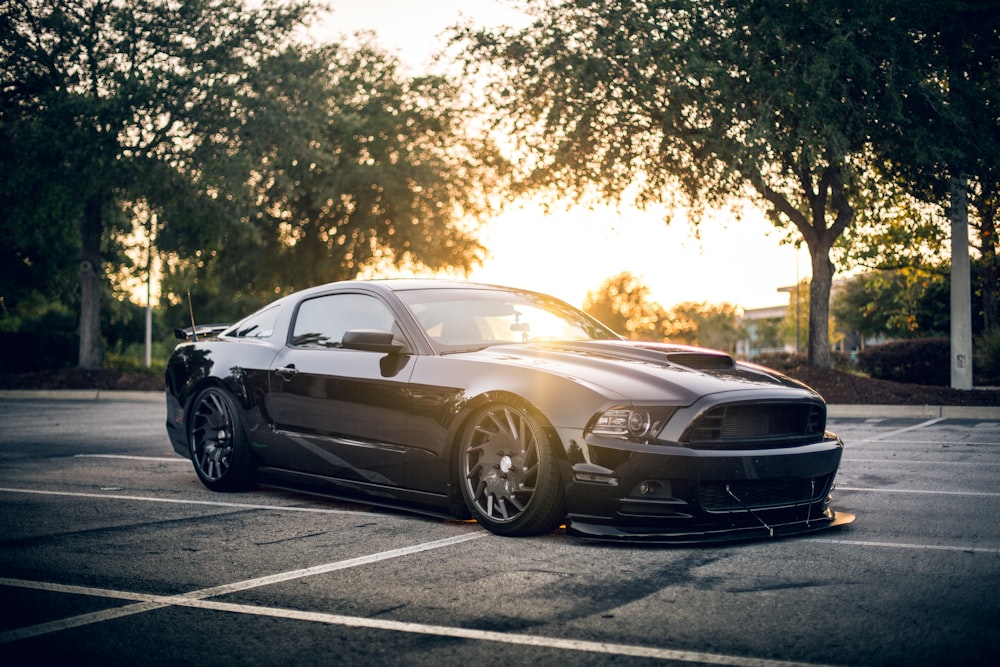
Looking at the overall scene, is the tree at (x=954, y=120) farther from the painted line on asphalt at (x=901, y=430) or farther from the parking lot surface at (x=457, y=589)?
the parking lot surface at (x=457, y=589)

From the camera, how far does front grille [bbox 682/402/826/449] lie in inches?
195

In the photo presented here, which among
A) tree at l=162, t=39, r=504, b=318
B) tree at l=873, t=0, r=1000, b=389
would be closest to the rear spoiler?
tree at l=873, t=0, r=1000, b=389

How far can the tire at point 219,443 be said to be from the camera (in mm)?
7027

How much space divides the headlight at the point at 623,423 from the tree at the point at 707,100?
11510 millimetres

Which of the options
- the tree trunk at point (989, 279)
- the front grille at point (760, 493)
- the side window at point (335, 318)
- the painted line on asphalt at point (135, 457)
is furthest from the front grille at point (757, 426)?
the tree trunk at point (989, 279)

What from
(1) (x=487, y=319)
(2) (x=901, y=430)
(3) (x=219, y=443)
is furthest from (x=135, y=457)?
(2) (x=901, y=430)

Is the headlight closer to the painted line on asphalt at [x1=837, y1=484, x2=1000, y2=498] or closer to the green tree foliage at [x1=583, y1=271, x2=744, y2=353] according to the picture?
the painted line on asphalt at [x1=837, y1=484, x2=1000, y2=498]

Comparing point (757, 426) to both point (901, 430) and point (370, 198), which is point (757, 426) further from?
point (370, 198)

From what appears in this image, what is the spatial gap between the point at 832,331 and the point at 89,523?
82796 mm

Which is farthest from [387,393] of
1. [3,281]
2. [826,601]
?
[3,281]

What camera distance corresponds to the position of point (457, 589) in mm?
4180

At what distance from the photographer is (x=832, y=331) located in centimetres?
8300

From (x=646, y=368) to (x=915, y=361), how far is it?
72.9ft

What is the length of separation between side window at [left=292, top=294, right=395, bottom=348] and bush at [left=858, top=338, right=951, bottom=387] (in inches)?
828
